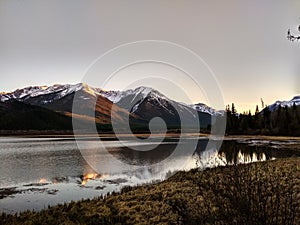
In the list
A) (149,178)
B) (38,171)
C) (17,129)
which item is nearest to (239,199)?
(149,178)

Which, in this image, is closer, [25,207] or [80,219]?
[80,219]

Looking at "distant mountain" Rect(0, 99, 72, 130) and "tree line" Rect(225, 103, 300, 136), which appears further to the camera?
Answer: "distant mountain" Rect(0, 99, 72, 130)

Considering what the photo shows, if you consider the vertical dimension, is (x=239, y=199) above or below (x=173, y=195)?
above

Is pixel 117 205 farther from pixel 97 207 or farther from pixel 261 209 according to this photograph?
pixel 261 209

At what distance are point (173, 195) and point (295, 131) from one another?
96615 mm

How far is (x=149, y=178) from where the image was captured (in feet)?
66.4

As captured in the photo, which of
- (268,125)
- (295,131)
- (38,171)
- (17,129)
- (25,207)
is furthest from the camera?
(17,129)

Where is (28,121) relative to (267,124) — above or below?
above

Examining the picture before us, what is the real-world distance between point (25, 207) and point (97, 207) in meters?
4.16

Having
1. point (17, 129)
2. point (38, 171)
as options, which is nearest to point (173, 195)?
point (38, 171)

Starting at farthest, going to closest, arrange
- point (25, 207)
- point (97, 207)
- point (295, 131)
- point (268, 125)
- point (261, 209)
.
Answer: point (268, 125)
point (295, 131)
point (25, 207)
point (97, 207)
point (261, 209)

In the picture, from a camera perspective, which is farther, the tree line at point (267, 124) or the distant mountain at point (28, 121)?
the distant mountain at point (28, 121)

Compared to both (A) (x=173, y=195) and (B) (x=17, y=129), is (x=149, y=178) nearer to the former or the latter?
(A) (x=173, y=195)

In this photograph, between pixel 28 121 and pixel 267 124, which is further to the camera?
pixel 28 121
